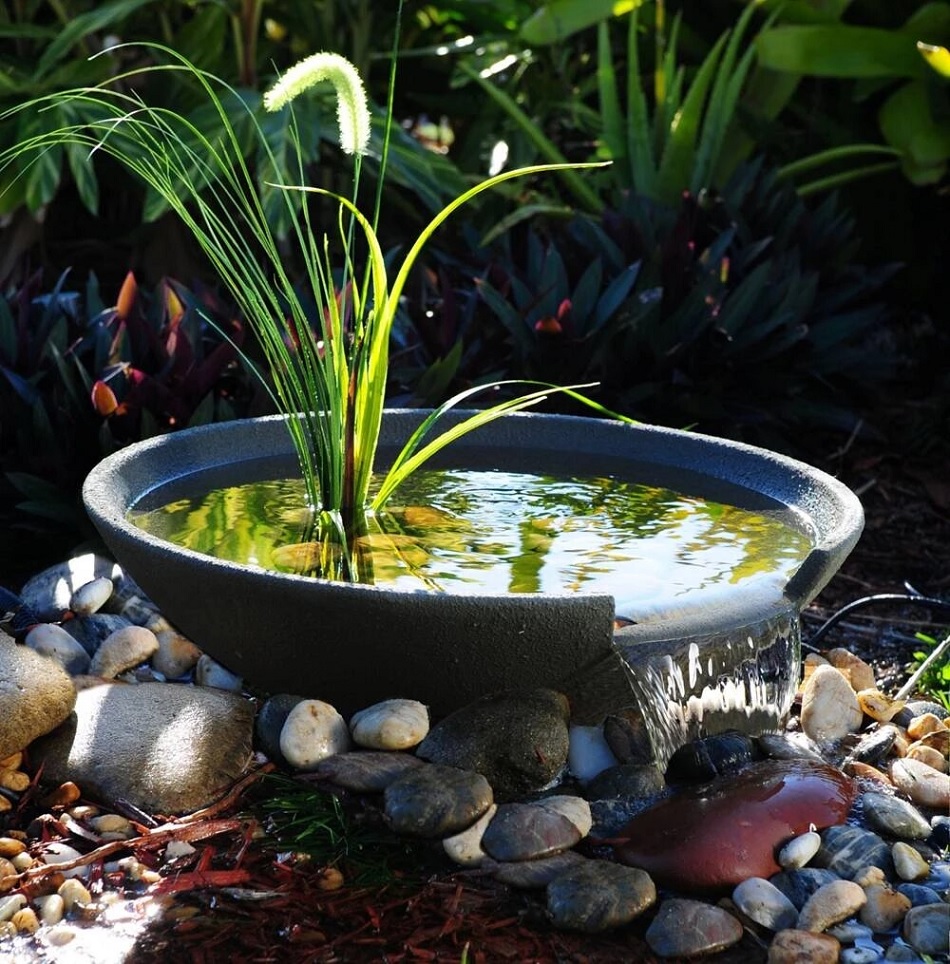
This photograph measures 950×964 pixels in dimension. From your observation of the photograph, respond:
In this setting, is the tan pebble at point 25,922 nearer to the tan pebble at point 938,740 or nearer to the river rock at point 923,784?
the river rock at point 923,784

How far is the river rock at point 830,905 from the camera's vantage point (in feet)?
6.62

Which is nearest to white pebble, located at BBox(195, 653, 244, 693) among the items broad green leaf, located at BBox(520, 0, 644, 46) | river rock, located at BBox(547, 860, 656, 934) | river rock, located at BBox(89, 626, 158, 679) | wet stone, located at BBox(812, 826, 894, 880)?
river rock, located at BBox(89, 626, 158, 679)

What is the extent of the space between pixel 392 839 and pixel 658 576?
71cm

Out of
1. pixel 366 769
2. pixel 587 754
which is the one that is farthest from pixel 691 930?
pixel 366 769

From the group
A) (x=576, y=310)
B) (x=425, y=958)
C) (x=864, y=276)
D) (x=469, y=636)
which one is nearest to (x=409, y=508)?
(x=469, y=636)

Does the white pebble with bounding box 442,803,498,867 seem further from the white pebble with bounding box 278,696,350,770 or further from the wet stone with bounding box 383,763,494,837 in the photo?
the white pebble with bounding box 278,696,350,770

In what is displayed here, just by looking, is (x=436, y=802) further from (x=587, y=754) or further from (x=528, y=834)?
(x=587, y=754)

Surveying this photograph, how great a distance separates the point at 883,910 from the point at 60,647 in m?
1.56

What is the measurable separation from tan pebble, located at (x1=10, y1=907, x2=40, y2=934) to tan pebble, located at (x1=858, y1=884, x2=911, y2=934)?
1.16 metres

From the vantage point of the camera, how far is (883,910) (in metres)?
2.06

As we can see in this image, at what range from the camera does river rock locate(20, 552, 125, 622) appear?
9.70 ft

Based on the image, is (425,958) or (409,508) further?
(409,508)

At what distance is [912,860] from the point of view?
217cm

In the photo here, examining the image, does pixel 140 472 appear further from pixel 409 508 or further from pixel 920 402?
pixel 920 402
